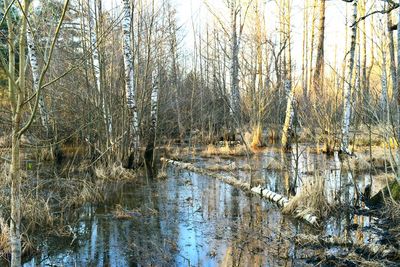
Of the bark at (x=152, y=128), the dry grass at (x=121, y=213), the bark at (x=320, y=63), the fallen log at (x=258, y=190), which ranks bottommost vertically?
the dry grass at (x=121, y=213)

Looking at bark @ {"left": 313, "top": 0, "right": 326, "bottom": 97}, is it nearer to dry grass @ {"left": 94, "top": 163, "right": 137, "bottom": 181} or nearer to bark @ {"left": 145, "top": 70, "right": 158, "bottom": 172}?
bark @ {"left": 145, "top": 70, "right": 158, "bottom": 172}

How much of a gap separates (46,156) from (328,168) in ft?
29.1

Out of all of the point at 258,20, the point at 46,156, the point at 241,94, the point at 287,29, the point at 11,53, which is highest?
the point at 258,20

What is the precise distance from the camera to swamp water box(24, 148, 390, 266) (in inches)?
197

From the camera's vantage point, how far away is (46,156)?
42.8 feet

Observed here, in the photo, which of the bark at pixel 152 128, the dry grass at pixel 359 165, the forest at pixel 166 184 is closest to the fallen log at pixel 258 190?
the forest at pixel 166 184

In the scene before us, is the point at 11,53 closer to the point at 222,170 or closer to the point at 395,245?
the point at 395,245

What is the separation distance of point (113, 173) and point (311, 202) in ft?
18.1

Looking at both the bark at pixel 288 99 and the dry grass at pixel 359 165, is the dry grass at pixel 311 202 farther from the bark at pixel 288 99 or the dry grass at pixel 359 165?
the bark at pixel 288 99

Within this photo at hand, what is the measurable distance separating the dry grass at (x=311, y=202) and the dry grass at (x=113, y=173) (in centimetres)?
493

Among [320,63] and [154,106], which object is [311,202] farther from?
[154,106]

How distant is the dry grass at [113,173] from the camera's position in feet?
34.0

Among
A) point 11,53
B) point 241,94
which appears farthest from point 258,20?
point 11,53

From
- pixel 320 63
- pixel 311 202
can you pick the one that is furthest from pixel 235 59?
pixel 311 202
